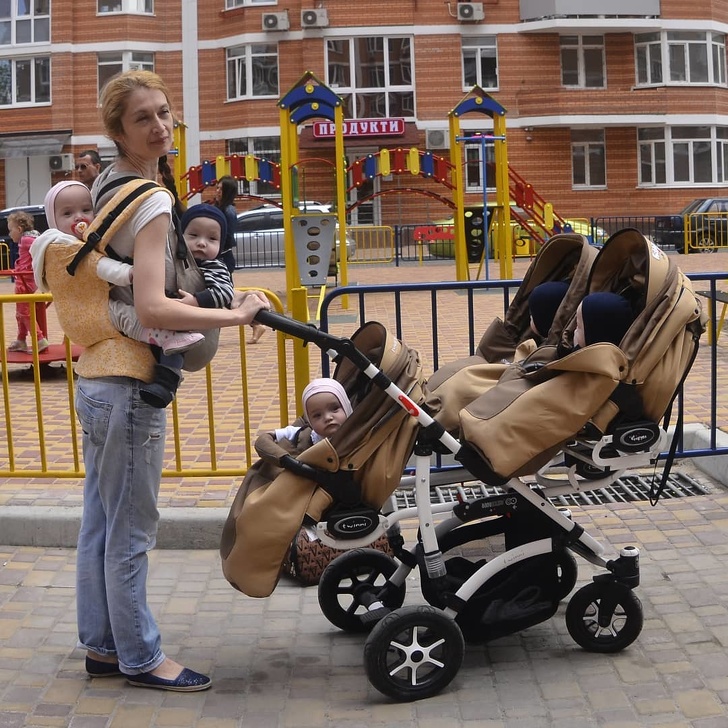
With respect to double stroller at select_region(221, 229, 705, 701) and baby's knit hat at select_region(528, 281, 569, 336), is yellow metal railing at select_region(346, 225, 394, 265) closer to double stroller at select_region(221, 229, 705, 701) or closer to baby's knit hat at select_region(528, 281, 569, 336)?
baby's knit hat at select_region(528, 281, 569, 336)

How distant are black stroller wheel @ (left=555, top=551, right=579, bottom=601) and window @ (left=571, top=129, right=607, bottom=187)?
3629cm

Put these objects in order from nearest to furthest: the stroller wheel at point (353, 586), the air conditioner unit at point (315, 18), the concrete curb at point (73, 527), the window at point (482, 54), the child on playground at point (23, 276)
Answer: the stroller wheel at point (353, 586) → the concrete curb at point (73, 527) → the child on playground at point (23, 276) → the air conditioner unit at point (315, 18) → the window at point (482, 54)

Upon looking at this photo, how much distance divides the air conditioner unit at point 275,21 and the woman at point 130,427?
36.2 metres

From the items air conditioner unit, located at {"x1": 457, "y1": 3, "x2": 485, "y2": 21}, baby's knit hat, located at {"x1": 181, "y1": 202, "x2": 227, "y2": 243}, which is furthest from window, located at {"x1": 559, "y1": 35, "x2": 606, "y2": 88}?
baby's knit hat, located at {"x1": 181, "y1": 202, "x2": 227, "y2": 243}

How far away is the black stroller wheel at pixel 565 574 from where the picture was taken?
14.2 ft

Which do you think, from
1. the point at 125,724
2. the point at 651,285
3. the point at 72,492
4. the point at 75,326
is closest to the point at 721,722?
the point at 651,285

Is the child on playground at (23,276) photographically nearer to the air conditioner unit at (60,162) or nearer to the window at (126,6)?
the air conditioner unit at (60,162)

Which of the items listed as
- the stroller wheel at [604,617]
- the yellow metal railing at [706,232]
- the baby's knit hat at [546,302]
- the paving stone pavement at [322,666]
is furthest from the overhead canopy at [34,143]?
the stroller wheel at [604,617]

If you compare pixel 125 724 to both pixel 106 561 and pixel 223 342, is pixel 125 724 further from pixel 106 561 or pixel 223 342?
pixel 223 342

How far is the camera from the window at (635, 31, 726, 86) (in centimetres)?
3927

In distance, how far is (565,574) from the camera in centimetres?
439

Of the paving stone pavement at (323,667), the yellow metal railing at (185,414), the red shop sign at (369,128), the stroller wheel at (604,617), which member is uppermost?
the red shop sign at (369,128)

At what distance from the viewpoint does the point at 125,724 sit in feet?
12.4

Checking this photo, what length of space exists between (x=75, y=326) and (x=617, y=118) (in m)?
37.2
